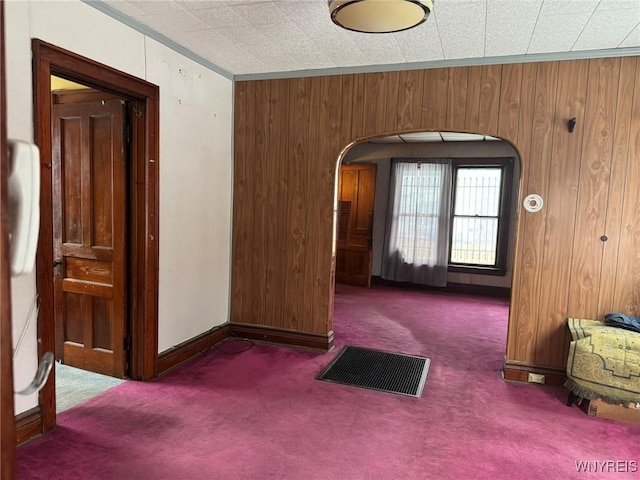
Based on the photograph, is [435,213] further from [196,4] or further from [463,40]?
[196,4]

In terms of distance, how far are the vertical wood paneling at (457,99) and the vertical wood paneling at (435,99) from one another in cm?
3

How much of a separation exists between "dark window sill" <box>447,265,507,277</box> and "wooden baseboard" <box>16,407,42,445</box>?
5.86 metres

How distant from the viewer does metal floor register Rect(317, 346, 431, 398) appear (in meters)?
3.28

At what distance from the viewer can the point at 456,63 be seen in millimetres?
3408

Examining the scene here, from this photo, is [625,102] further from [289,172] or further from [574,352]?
[289,172]

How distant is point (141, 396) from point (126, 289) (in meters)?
0.78

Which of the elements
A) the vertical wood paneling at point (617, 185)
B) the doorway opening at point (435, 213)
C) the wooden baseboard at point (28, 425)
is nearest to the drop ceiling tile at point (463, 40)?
the vertical wood paneling at point (617, 185)

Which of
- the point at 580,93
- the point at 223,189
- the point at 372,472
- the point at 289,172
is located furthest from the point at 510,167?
the point at 372,472

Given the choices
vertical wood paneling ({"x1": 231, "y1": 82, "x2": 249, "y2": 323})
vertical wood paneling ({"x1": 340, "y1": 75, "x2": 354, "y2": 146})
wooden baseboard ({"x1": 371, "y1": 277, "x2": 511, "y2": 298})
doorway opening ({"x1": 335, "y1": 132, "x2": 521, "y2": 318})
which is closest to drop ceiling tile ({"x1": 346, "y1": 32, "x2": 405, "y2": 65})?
vertical wood paneling ({"x1": 340, "y1": 75, "x2": 354, "y2": 146})

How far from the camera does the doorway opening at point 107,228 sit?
3082 millimetres

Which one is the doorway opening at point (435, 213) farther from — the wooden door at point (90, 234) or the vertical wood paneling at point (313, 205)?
the wooden door at point (90, 234)

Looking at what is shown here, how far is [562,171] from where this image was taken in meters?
3.25

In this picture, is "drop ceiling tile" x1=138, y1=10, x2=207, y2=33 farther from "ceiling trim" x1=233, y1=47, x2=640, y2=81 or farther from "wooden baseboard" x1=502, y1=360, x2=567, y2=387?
"wooden baseboard" x1=502, y1=360, x2=567, y2=387
